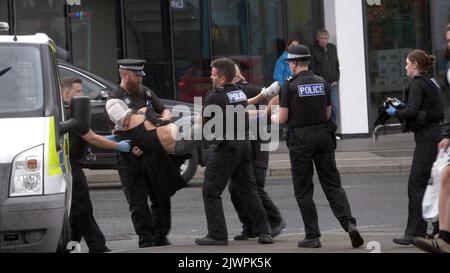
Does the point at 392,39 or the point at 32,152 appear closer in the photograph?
the point at 32,152

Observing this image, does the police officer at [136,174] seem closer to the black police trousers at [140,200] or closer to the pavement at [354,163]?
the black police trousers at [140,200]

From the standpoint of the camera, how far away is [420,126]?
9.86 metres

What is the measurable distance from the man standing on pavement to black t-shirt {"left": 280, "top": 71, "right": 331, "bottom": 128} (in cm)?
1021

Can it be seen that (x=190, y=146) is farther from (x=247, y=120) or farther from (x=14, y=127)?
(x=14, y=127)

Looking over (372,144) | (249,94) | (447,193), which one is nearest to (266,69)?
(372,144)

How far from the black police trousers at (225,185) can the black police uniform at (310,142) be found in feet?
1.82

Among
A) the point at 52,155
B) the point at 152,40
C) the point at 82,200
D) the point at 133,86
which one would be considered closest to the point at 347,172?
the point at 152,40

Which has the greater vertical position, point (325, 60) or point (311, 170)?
point (325, 60)

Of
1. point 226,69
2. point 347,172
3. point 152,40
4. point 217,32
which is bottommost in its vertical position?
point 347,172

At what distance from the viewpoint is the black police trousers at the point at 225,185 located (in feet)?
33.3

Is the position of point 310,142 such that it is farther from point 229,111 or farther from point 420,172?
point 420,172

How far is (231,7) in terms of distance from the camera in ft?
73.2

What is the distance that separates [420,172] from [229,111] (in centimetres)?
185

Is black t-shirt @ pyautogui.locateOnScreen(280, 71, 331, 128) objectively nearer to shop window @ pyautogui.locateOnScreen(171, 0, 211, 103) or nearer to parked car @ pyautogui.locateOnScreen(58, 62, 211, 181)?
parked car @ pyautogui.locateOnScreen(58, 62, 211, 181)
